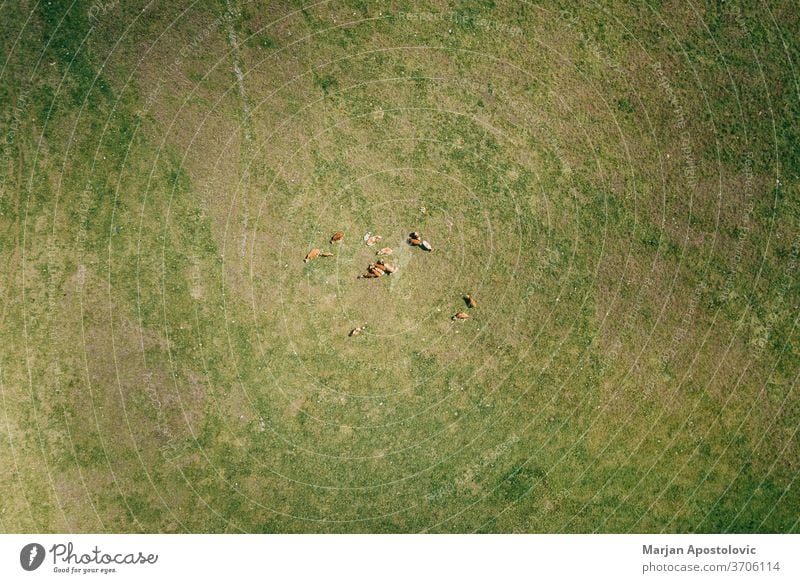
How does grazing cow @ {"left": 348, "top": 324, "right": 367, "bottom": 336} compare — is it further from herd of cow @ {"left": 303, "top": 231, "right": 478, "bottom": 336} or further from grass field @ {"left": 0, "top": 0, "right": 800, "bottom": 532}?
grass field @ {"left": 0, "top": 0, "right": 800, "bottom": 532}

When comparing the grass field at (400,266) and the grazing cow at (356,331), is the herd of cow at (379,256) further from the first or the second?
the grass field at (400,266)

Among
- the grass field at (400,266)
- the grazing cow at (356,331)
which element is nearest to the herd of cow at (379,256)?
the grazing cow at (356,331)

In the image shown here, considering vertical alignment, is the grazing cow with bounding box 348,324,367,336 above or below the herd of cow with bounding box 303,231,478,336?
below

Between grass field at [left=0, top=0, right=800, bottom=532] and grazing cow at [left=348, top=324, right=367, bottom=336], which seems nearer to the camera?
grass field at [left=0, top=0, right=800, bottom=532]

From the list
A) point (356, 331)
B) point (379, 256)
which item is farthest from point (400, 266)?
point (356, 331)

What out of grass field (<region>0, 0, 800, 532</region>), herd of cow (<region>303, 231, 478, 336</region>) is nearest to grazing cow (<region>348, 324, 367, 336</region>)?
herd of cow (<region>303, 231, 478, 336</region>)
